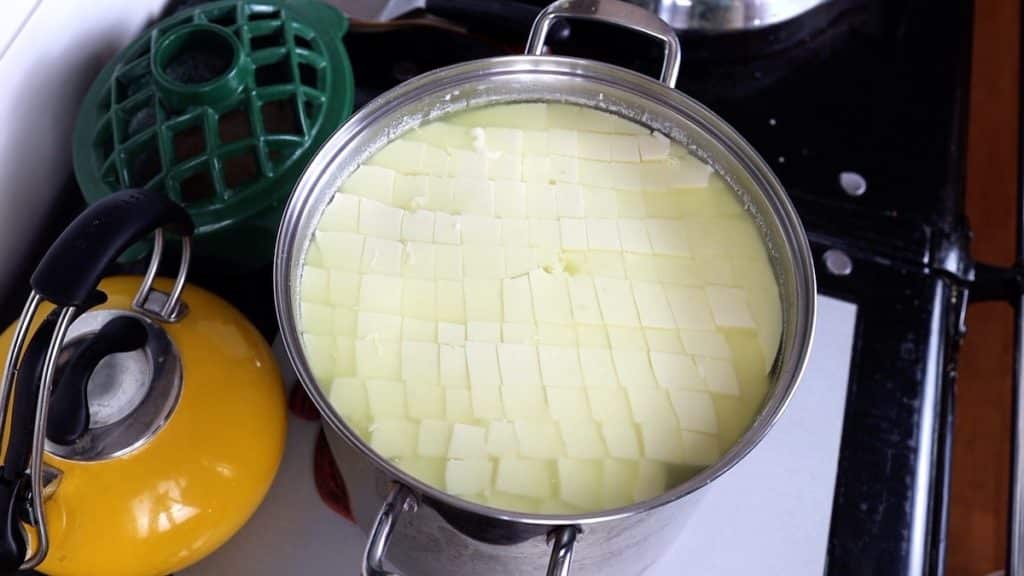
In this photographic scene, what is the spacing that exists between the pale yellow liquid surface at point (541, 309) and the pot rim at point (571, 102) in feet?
0.08

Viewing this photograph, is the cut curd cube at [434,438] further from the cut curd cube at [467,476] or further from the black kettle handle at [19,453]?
the black kettle handle at [19,453]

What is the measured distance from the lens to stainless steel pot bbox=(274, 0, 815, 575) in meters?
0.43

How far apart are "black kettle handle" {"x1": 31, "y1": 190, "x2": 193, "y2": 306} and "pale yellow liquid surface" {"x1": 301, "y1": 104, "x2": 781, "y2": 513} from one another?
0.11 meters

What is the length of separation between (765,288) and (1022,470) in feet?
0.99

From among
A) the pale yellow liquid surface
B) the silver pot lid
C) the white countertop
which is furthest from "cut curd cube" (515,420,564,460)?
the silver pot lid

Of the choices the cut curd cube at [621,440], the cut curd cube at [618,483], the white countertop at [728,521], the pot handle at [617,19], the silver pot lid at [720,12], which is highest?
the pot handle at [617,19]

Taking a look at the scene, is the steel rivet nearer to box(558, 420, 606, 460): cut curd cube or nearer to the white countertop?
the white countertop

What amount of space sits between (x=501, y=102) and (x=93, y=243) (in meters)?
0.30

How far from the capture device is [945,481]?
665mm

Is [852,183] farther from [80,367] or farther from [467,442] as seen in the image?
[80,367]

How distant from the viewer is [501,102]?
629 mm

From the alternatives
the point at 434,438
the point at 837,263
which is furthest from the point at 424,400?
the point at 837,263

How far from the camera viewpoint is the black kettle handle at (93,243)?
0.44m

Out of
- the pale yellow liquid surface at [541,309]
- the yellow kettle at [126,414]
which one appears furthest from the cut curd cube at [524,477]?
the yellow kettle at [126,414]
